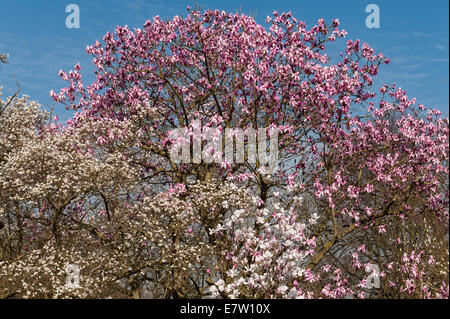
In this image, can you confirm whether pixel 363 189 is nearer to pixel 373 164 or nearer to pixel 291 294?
pixel 373 164

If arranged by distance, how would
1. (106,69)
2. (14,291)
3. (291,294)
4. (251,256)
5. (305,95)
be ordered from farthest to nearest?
(106,69) < (305,95) < (14,291) < (251,256) < (291,294)

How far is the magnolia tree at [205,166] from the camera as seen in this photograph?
589 inches

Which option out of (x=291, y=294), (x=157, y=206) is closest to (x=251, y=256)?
(x=291, y=294)

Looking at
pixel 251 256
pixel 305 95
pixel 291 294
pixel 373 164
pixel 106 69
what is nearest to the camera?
pixel 291 294

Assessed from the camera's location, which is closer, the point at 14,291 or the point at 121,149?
the point at 14,291

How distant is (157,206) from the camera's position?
15.6 meters

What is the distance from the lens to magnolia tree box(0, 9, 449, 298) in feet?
49.1

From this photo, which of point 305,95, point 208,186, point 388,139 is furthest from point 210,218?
point 388,139

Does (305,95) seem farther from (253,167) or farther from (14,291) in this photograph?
(14,291)

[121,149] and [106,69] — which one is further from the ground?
[106,69]

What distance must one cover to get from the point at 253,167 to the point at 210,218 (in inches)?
108

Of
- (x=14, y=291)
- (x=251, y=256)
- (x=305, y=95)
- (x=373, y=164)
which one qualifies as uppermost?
(x=305, y=95)

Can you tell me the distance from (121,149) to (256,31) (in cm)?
657

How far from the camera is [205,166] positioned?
18.1 m
